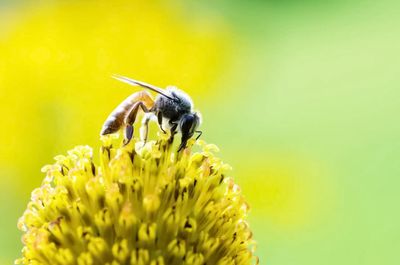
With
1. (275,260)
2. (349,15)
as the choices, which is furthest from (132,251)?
(349,15)

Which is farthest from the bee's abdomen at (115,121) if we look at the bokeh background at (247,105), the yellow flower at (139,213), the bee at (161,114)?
the bokeh background at (247,105)

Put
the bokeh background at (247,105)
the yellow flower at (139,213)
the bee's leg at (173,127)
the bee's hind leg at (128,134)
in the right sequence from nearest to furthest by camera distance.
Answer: the yellow flower at (139,213)
the bee's hind leg at (128,134)
the bee's leg at (173,127)
the bokeh background at (247,105)

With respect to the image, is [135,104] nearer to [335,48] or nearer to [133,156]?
[133,156]

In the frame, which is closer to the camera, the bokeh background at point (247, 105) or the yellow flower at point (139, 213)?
the yellow flower at point (139, 213)

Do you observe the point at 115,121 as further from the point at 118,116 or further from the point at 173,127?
the point at 173,127

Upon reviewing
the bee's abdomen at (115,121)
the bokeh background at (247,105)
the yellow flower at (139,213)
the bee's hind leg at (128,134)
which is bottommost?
the yellow flower at (139,213)

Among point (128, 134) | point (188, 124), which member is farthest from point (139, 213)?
point (188, 124)

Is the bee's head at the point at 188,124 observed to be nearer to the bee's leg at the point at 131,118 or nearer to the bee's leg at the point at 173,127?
the bee's leg at the point at 173,127
